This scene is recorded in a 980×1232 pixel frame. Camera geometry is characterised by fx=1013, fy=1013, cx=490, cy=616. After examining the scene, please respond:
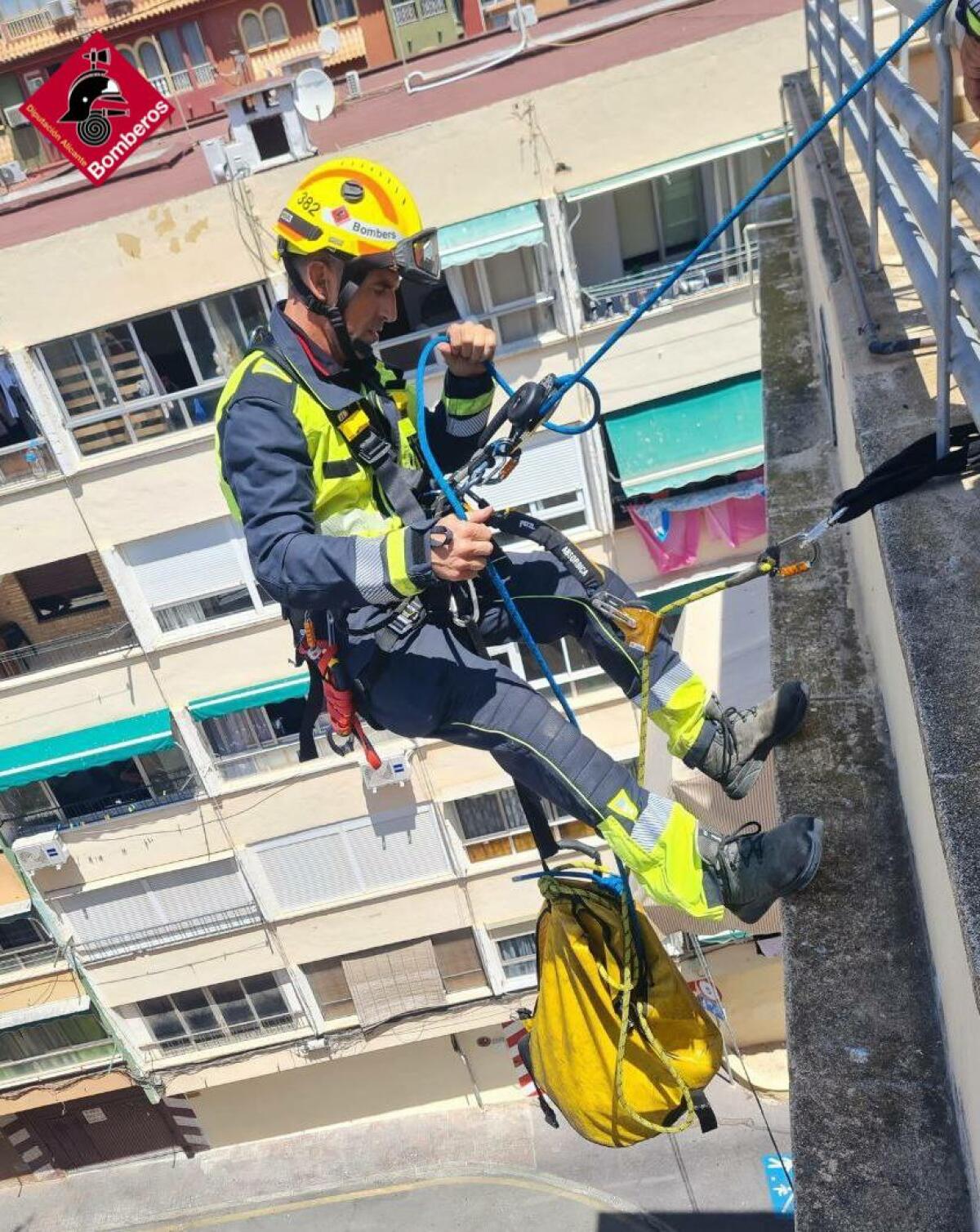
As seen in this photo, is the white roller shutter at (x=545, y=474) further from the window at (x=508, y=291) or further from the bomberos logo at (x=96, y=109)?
the bomberos logo at (x=96, y=109)

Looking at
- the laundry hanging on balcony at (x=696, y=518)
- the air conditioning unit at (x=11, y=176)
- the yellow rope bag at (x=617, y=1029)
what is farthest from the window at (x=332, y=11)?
the yellow rope bag at (x=617, y=1029)

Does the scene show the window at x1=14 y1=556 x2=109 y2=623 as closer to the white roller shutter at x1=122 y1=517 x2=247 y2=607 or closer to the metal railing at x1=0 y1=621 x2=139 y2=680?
the metal railing at x1=0 y1=621 x2=139 y2=680

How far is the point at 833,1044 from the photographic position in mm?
2580

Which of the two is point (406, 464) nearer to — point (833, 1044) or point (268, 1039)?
point (833, 1044)

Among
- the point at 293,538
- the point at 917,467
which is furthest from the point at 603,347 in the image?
the point at 293,538

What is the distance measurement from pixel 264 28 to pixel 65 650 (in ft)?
71.9

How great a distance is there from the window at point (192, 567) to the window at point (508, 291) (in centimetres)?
430

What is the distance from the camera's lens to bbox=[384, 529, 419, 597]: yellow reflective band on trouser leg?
10.3ft

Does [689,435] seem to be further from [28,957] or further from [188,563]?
[28,957]

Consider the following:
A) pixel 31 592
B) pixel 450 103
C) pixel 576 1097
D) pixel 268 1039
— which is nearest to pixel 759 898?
pixel 576 1097

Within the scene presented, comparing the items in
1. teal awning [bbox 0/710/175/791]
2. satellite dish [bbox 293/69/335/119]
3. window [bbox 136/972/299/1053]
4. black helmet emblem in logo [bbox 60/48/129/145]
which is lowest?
window [bbox 136/972/299/1053]

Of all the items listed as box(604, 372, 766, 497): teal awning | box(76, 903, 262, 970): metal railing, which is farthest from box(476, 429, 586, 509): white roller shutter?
box(76, 903, 262, 970): metal railing

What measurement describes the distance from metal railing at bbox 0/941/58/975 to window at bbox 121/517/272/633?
242 inches

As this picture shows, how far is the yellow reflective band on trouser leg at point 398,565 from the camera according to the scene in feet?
10.3
